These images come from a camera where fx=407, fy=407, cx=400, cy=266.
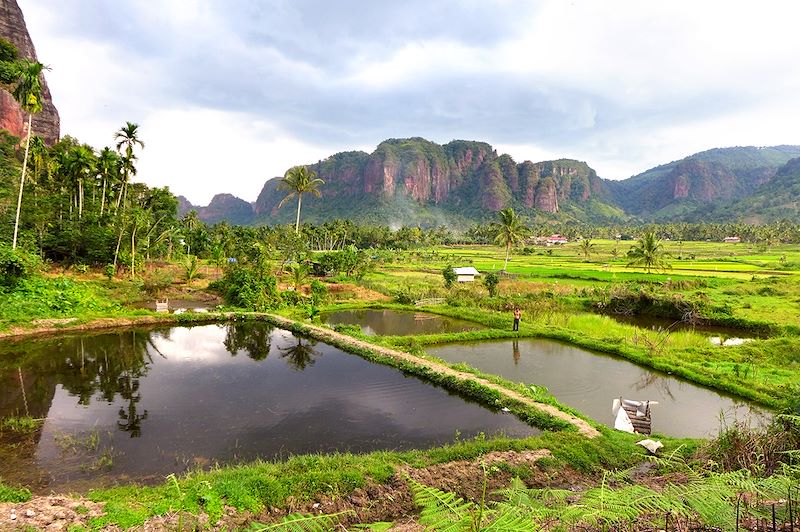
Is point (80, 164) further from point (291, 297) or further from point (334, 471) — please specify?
point (334, 471)

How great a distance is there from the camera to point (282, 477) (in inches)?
307

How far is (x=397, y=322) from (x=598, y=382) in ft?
44.5

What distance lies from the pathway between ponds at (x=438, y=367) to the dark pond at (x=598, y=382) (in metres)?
1.61

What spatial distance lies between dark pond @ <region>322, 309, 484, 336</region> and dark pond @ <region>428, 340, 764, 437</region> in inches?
142

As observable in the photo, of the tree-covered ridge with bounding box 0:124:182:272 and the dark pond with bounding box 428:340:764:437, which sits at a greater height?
the tree-covered ridge with bounding box 0:124:182:272

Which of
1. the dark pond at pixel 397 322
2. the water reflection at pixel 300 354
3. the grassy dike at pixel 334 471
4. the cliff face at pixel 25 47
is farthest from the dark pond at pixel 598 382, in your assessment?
the cliff face at pixel 25 47

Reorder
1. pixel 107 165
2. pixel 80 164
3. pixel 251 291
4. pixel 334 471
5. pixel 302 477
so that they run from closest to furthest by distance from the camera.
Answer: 1. pixel 302 477
2. pixel 334 471
3. pixel 251 291
4. pixel 80 164
5. pixel 107 165

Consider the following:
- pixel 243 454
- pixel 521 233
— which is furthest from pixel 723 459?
pixel 521 233

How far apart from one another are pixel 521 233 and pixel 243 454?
44.0 metres

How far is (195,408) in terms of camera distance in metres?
12.0

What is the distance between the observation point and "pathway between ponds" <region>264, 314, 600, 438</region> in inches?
460

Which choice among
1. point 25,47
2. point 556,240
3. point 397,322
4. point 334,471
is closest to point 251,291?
point 397,322

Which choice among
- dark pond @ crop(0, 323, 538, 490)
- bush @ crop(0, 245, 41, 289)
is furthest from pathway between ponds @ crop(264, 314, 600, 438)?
bush @ crop(0, 245, 41, 289)

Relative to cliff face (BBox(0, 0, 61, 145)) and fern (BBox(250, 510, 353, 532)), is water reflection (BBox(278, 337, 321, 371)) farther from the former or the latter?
cliff face (BBox(0, 0, 61, 145))
